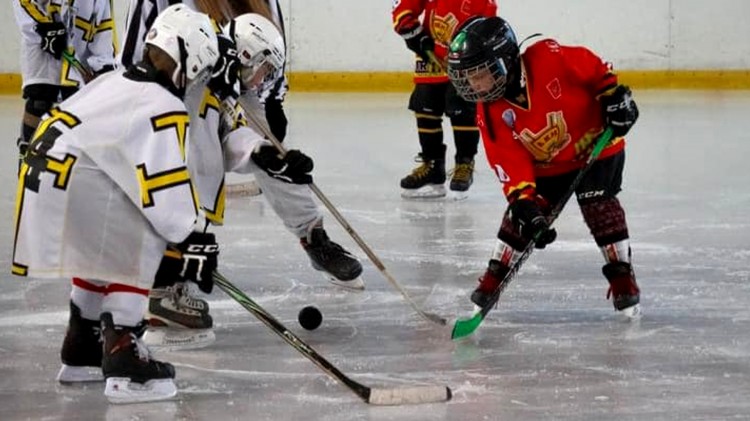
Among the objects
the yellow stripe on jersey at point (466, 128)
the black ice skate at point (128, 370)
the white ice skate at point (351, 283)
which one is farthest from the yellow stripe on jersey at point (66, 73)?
the black ice skate at point (128, 370)

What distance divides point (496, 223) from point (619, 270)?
59.6 inches

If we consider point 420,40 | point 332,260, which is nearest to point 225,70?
point 332,260

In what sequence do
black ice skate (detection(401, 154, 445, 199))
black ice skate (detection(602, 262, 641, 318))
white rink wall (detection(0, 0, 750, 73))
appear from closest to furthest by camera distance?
black ice skate (detection(602, 262, 641, 318)), black ice skate (detection(401, 154, 445, 199)), white rink wall (detection(0, 0, 750, 73))

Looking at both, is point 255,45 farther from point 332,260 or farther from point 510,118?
point 332,260

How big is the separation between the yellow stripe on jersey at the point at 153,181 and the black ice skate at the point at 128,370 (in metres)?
0.29

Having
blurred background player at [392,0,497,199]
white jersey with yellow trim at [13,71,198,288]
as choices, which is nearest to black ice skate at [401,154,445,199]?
blurred background player at [392,0,497,199]

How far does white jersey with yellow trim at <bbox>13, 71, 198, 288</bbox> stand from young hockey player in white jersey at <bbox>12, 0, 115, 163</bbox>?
8.65 feet

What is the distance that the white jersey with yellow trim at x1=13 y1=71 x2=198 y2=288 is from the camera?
2.80 m

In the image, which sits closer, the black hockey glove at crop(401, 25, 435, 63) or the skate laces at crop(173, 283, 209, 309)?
the skate laces at crop(173, 283, 209, 309)

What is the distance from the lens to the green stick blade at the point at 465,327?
3459 mm

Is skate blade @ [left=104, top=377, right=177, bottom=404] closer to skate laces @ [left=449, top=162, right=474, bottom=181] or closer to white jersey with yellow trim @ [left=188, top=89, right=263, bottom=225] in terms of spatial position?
white jersey with yellow trim @ [left=188, top=89, right=263, bottom=225]

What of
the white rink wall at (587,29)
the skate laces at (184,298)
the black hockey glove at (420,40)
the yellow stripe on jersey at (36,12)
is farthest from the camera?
the white rink wall at (587,29)

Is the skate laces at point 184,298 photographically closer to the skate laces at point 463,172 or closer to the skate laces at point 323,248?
the skate laces at point 323,248

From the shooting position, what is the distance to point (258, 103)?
13.1 ft
